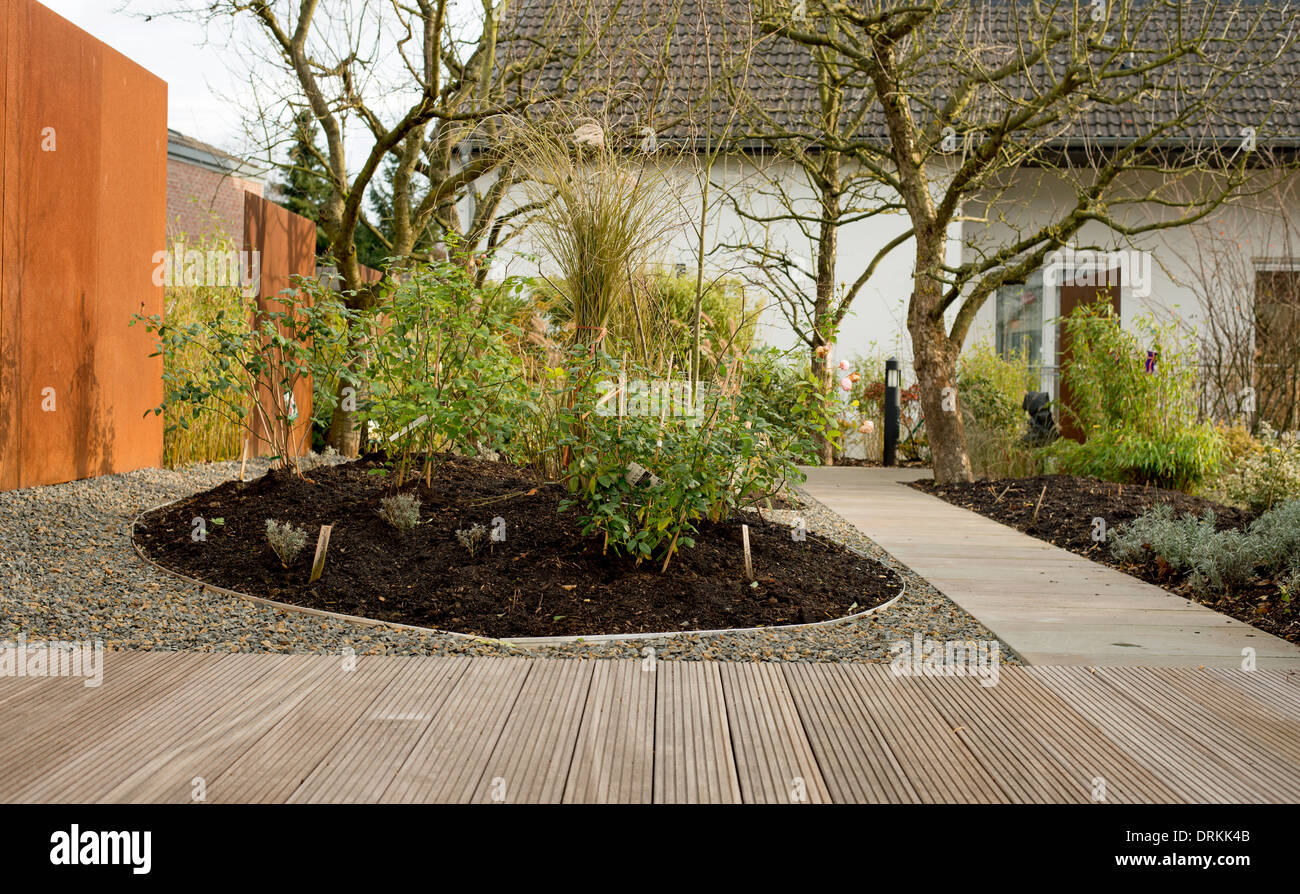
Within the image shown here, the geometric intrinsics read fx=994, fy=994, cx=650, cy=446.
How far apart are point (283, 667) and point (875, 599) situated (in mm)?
1973

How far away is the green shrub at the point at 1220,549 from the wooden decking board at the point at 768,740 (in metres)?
2.19

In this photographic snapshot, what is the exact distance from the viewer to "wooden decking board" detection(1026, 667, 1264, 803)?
6.31 ft

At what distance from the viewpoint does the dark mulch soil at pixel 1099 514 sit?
11.7ft

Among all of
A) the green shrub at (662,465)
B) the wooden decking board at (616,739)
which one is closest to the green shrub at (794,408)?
the green shrub at (662,465)

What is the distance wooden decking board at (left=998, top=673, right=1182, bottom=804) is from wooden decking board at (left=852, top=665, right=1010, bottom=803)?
0.19m

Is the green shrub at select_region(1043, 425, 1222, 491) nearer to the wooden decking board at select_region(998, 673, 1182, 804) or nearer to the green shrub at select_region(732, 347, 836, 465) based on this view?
the green shrub at select_region(732, 347, 836, 465)

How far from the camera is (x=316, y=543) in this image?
370cm

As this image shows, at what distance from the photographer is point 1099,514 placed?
5.16m

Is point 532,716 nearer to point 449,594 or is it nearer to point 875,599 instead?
point 449,594

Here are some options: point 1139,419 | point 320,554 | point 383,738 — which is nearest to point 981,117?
point 1139,419
